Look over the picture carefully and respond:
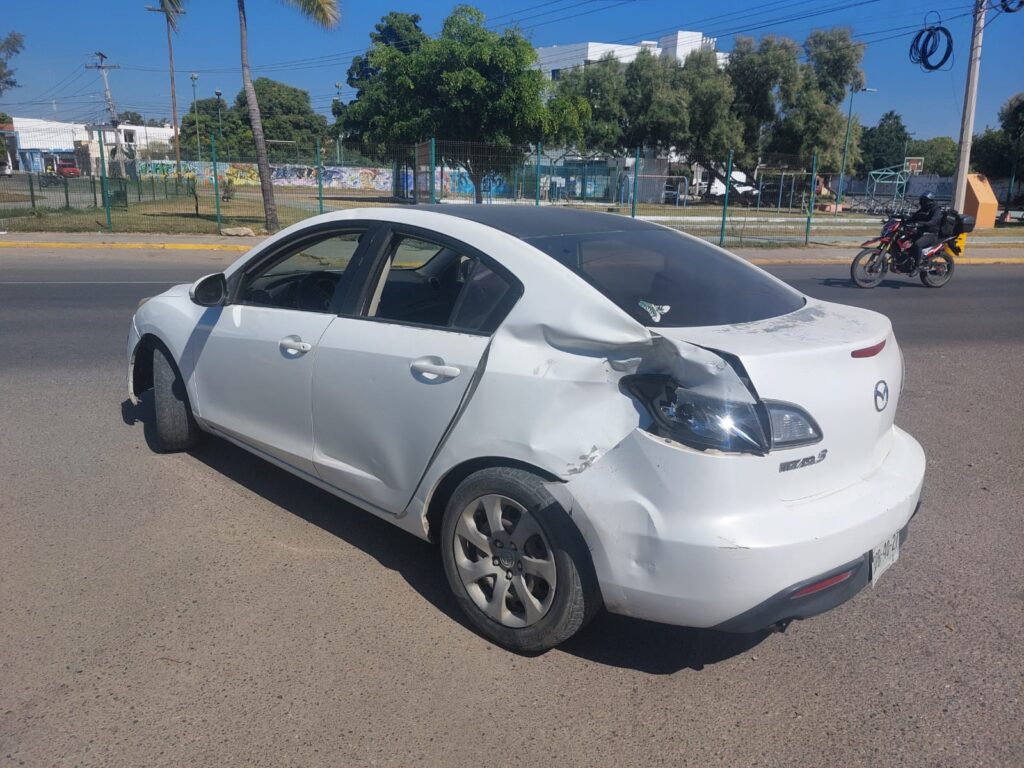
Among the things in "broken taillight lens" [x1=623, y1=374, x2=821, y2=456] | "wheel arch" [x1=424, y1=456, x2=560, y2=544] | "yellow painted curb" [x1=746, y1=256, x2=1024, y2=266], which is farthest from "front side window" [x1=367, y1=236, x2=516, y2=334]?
"yellow painted curb" [x1=746, y1=256, x2=1024, y2=266]

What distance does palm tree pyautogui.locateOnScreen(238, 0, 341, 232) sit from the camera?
2014 centimetres

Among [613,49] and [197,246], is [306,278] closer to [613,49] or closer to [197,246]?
[197,246]

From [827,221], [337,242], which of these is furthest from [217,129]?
[337,242]

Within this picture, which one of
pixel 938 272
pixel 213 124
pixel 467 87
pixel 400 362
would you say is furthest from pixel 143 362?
pixel 213 124

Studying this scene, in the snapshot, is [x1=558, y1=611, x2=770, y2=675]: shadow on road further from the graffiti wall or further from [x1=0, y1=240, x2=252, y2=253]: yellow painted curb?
the graffiti wall

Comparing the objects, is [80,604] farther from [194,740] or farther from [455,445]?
[455,445]

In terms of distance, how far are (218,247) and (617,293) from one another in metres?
17.4

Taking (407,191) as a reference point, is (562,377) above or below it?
below

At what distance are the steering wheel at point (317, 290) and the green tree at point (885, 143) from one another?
92.4 m

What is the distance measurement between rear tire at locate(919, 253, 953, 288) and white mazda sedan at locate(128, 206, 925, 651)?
11.9 m

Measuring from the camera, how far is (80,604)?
3.34 metres

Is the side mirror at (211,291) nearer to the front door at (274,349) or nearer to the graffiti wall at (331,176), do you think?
the front door at (274,349)

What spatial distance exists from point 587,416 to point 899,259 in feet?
42.7

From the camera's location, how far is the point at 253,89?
20016 millimetres
